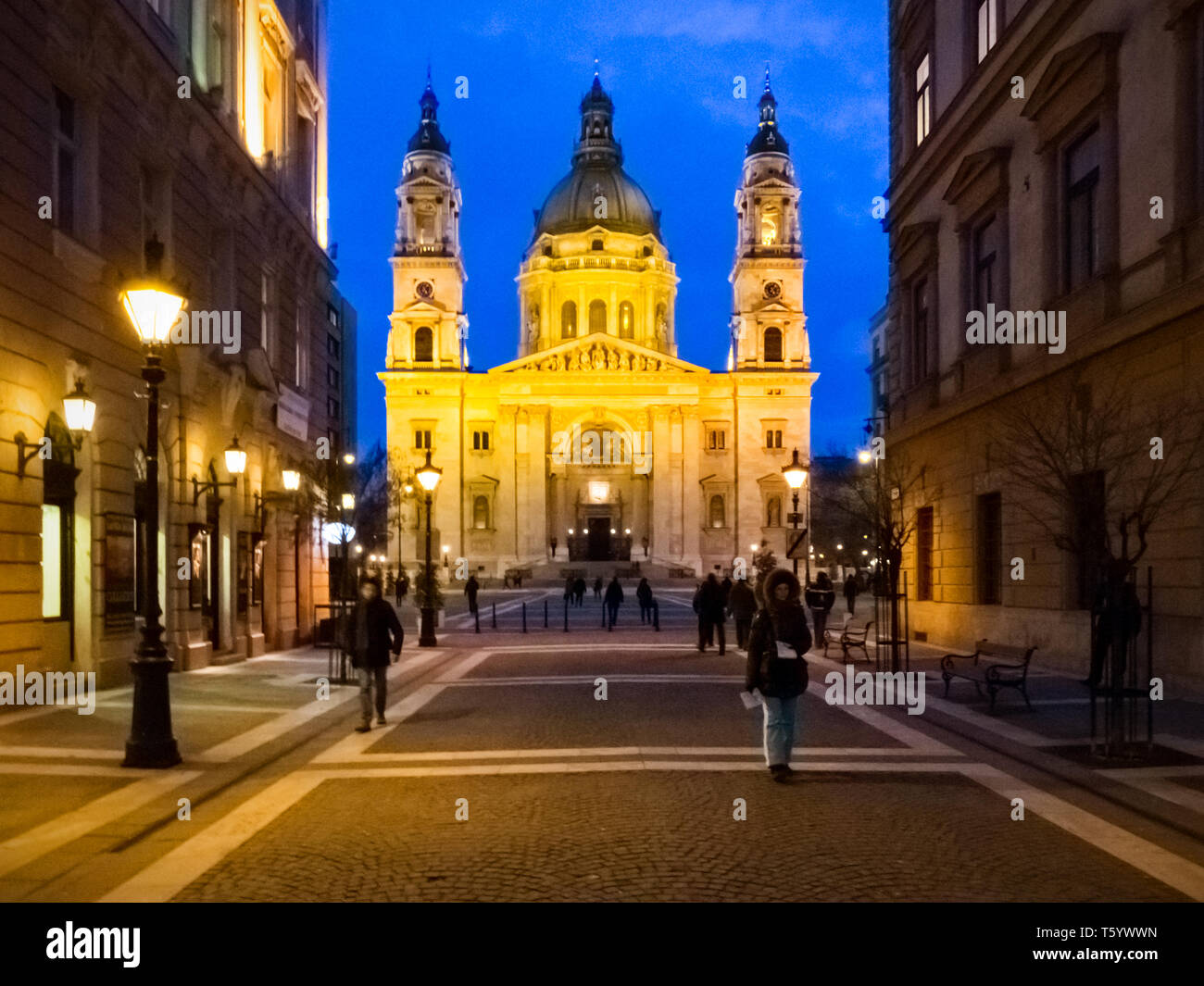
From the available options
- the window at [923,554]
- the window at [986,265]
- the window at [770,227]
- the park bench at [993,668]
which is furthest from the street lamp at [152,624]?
the window at [770,227]

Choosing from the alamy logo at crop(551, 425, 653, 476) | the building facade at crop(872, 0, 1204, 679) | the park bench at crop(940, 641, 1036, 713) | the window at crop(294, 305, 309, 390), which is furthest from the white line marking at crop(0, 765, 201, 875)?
the alamy logo at crop(551, 425, 653, 476)

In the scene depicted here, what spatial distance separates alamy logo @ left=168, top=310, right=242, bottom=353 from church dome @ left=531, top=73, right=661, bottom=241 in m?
88.2

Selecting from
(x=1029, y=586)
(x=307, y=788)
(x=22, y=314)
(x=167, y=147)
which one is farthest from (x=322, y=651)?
(x=307, y=788)

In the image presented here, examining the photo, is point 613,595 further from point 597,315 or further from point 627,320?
point 627,320

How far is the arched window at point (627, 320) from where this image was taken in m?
107

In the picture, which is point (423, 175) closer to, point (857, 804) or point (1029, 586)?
point (1029, 586)

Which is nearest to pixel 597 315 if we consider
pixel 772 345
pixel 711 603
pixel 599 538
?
pixel 772 345

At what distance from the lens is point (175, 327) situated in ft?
67.8

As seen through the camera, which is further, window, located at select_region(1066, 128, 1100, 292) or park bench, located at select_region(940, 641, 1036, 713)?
window, located at select_region(1066, 128, 1100, 292)

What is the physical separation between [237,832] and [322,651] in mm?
18014

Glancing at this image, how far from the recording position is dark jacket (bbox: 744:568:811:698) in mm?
10258

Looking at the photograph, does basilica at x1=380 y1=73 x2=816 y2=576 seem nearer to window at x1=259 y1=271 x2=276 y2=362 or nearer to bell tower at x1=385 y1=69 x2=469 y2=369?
bell tower at x1=385 y1=69 x2=469 y2=369

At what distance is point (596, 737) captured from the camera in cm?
1295
